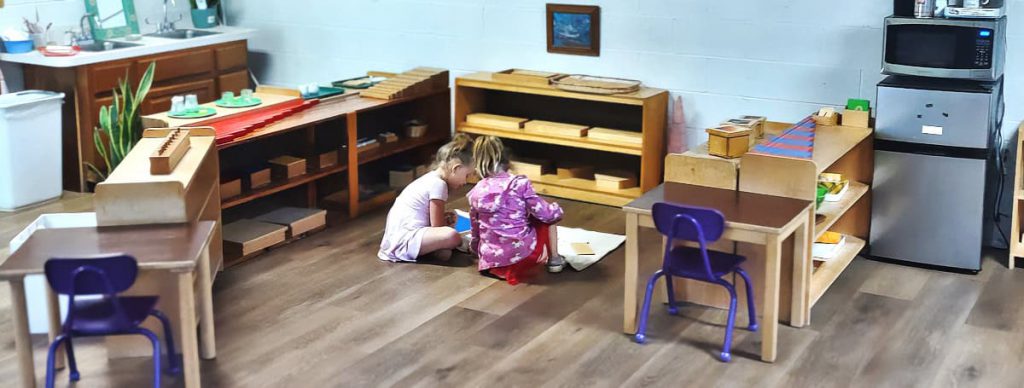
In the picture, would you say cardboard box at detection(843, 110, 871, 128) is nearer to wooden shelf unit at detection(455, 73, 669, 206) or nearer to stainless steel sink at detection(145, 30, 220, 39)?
wooden shelf unit at detection(455, 73, 669, 206)

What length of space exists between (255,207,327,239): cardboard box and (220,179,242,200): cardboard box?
0.91 ft

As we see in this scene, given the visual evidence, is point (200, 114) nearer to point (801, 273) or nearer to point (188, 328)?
point (188, 328)

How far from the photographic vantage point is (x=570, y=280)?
205 inches

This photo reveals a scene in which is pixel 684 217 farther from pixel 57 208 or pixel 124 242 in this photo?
pixel 57 208

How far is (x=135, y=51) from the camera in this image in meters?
6.81

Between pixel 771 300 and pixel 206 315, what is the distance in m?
2.07

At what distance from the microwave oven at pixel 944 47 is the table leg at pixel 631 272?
5.52ft

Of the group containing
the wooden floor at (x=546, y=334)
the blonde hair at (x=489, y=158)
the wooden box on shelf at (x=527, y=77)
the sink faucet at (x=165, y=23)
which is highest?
the sink faucet at (x=165, y=23)

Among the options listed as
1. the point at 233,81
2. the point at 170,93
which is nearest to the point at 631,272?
the point at 170,93

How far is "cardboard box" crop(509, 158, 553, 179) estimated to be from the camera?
22.3 feet

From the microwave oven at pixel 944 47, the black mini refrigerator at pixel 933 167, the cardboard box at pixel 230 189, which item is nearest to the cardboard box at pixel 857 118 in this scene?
the black mini refrigerator at pixel 933 167

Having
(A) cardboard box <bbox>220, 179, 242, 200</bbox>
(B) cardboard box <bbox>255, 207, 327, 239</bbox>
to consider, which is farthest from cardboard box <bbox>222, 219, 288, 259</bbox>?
(A) cardboard box <bbox>220, 179, 242, 200</bbox>

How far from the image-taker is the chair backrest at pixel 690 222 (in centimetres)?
409

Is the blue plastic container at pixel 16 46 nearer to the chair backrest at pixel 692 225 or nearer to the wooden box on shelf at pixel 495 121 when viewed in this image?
the wooden box on shelf at pixel 495 121
